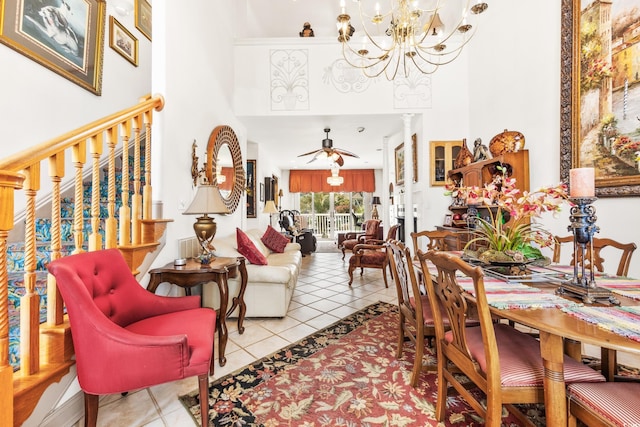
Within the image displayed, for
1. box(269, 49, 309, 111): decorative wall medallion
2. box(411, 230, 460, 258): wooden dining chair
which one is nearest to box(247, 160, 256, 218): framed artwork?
box(269, 49, 309, 111): decorative wall medallion

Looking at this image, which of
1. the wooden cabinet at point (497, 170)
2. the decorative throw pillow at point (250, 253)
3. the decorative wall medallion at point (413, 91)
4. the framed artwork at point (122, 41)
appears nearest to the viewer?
the decorative throw pillow at point (250, 253)

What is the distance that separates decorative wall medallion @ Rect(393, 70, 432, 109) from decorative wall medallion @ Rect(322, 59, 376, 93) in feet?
1.49

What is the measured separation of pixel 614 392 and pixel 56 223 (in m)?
2.39

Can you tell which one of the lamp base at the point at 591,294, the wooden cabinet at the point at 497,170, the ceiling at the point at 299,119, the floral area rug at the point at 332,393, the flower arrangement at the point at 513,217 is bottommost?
the floral area rug at the point at 332,393

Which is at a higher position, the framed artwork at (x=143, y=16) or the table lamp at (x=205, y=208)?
the framed artwork at (x=143, y=16)

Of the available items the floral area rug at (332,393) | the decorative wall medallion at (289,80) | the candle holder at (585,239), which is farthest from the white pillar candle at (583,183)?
the decorative wall medallion at (289,80)

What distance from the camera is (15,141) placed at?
2160 mm

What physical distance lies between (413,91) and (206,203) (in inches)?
133

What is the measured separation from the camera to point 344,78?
13.3ft

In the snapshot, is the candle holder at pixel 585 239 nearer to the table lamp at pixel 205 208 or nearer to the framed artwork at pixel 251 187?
the table lamp at pixel 205 208

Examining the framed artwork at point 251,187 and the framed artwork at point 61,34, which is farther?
the framed artwork at point 251,187

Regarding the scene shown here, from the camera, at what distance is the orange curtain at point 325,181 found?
9.66m

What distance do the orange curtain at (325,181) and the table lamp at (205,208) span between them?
7.45m

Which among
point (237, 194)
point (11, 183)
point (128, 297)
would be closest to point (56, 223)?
point (11, 183)
